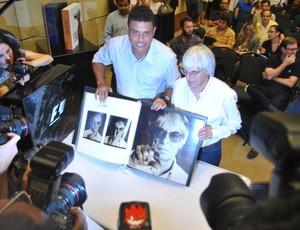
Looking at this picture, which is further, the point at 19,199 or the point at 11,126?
the point at 11,126

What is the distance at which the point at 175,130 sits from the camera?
1296 mm

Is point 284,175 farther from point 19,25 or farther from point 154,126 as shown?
point 19,25

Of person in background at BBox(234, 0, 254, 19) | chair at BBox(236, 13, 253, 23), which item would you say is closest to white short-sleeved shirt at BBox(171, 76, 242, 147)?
chair at BBox(236, 13, 253, 23)

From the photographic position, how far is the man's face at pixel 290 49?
2.91 meters

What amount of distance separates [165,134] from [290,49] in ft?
7.42

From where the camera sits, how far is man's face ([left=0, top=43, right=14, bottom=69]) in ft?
4.92

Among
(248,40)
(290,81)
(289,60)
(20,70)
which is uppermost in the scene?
(20,70)

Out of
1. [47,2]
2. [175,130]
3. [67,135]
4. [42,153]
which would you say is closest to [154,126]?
[175,130]

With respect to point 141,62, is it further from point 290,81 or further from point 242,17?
point 242,17

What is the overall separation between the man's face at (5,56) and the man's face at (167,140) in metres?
0.88

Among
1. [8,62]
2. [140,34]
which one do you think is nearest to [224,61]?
[140,34]

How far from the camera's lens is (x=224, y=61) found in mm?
3557

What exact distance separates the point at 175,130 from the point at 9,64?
97cm

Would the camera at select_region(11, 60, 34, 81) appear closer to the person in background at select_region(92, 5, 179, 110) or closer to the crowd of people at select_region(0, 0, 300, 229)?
the crowd of people at select_region(0, 0, 300, 229)
